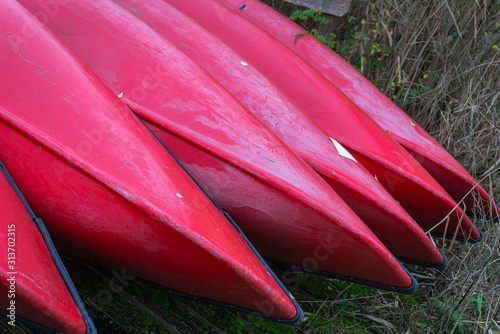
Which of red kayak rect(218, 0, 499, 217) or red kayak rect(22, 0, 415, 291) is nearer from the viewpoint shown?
red kayak rect(22, 0, 415, 291)

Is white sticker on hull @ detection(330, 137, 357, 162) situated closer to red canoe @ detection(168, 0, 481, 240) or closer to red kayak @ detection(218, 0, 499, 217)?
red canoe @ detection(168, 0, 481, 240)

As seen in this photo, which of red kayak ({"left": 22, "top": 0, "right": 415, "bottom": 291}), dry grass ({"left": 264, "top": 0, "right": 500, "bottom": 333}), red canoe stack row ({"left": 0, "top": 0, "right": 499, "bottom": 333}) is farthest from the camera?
dry grass ({"left": 264, "top": 0, "right": 500, "bottom": 333})

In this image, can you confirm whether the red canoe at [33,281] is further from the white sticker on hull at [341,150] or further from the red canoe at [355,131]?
the red canoe at [355,131]

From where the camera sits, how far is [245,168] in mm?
1689

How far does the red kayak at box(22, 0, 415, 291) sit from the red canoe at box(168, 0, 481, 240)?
1.36ft

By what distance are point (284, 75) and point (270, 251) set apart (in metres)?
0.96

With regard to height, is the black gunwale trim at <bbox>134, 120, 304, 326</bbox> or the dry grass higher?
the dry grass

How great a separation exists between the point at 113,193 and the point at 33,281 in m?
0.35

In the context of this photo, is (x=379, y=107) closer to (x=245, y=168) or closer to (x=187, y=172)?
(x=245, y=168)

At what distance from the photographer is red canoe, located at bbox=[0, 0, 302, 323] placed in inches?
57.9

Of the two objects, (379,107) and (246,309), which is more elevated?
(379,107)

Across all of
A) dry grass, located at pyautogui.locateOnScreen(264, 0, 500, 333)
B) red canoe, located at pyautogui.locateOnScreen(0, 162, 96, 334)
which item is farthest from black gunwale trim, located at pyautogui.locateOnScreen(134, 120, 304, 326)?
dry grass, located at pyautogui.locateOnScreen(264, 0, 500, 333)

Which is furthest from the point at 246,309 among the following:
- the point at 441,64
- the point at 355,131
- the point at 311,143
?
the point at 441,64

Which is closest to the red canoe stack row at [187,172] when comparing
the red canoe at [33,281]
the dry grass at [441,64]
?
the red canoe at [33,281]
